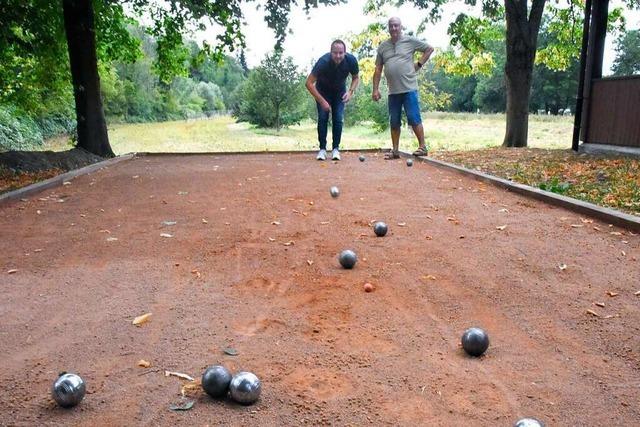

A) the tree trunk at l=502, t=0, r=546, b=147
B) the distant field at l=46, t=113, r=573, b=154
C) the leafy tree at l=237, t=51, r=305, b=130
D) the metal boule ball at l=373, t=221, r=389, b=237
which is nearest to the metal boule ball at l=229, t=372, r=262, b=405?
the metal boule ball at l=373, t=221, r=389, b=237

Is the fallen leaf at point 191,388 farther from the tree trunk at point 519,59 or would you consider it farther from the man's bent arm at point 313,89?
the tree trunk at point 519,59

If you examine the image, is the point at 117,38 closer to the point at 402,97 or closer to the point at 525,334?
the point at 402,97

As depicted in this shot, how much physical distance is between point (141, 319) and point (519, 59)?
12.4 meters

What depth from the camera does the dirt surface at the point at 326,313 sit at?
1960mm

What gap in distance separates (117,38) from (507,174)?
12667 mm

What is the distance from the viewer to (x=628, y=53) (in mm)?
50125

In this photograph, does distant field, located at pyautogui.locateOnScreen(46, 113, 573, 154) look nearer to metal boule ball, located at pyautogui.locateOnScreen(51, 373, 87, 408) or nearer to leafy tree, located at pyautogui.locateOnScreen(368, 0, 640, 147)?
leafy tree, located at pyautogui.locateOnScreen(368, 0, 640, 147)

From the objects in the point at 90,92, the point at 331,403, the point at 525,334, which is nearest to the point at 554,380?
the point at 525,334

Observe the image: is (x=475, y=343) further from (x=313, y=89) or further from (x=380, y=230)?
(x=313, y=89)

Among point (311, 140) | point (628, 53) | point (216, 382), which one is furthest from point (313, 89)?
point (628, 53)

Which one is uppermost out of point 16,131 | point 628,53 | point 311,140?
point 628,53

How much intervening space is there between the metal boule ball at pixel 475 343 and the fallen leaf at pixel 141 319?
159 cm

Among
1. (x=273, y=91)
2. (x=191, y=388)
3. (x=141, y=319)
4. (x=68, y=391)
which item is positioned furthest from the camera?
(x=273, y=91)

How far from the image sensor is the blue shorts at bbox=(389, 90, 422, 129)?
9523 mm
